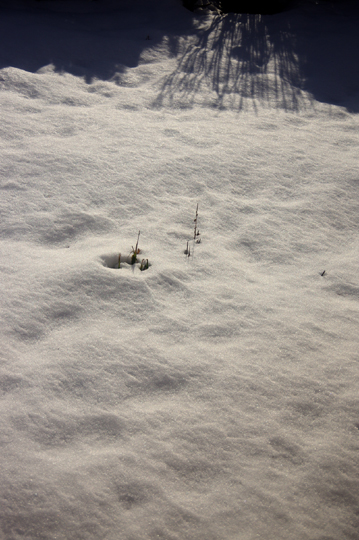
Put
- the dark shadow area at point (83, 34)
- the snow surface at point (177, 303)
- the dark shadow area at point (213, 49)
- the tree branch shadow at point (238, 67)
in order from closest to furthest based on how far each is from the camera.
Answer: the snow surface at point (177, 303) < the tree branch shadow at point (238, 67) < the dark shadow area at point (213, 49) < the dark shadow area at point (83, 34)

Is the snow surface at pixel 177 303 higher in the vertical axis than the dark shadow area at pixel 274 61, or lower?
lower

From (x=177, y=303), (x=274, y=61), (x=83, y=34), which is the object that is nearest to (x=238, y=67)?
(x=274, y=61)

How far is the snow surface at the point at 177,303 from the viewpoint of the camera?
1.49 meters

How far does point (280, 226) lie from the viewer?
2.78 m

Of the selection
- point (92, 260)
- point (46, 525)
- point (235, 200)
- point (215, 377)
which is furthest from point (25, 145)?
point (46, 525)

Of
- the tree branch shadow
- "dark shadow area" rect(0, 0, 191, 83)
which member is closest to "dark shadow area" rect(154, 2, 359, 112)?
the tree branch shadow

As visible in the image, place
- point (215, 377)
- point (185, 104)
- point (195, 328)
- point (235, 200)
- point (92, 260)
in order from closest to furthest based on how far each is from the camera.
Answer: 1. point (215, 377)
2. point (195, 328)
3. point (92, 260)
4. point (235, 200)
5. point (185, 104)

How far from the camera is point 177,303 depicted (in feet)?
7.16

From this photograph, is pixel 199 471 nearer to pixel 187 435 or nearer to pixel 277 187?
pixel 187 435

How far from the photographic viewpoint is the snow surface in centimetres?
149

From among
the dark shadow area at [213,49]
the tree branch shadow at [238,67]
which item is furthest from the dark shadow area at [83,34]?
the tree branch shadow at [238,67]

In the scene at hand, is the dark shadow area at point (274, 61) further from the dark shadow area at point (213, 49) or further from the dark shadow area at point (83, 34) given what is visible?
the dark shadow area at point (83, 34)

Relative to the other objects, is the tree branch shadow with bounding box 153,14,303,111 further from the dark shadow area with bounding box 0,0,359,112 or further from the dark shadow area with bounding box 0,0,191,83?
the dark shadow area with bounding box 0,0,191,83

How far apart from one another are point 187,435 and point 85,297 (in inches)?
36.4
